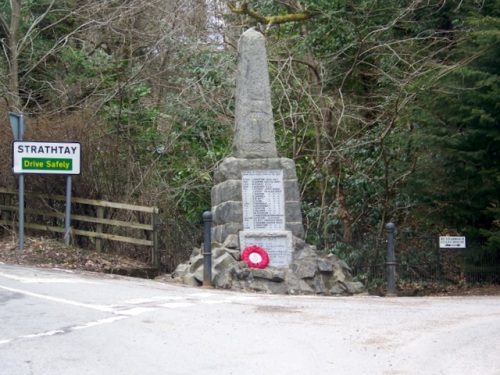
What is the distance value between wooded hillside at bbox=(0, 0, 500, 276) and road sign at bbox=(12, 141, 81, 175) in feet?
5.53

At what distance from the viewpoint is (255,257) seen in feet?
57.9

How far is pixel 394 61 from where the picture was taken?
23.0 meters

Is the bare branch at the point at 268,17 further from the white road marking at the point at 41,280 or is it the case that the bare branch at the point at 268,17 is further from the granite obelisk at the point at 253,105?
the white road marking at the point at 41,280

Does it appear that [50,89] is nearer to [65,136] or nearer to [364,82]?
[65,136]

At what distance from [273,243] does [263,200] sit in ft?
2.90

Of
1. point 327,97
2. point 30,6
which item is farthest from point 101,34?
point 327,97

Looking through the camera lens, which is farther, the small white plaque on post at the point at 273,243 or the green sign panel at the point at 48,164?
the green sign panel at the point at 48,164

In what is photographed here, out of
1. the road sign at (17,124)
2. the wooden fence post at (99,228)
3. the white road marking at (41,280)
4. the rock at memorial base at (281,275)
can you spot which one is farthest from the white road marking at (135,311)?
the wooden fence post at (99,228)

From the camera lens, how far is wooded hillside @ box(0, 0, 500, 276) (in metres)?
19.3

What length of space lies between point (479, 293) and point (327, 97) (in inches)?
273

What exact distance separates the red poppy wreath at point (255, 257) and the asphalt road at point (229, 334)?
2.81 m

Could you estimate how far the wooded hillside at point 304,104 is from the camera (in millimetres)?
19281

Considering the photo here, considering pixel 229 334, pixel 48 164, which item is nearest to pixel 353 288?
pixel 48 164

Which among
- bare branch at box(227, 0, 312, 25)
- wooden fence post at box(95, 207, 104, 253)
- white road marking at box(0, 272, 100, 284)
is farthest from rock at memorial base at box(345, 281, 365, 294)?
bare branch at box(227, 0, 312, 25)
